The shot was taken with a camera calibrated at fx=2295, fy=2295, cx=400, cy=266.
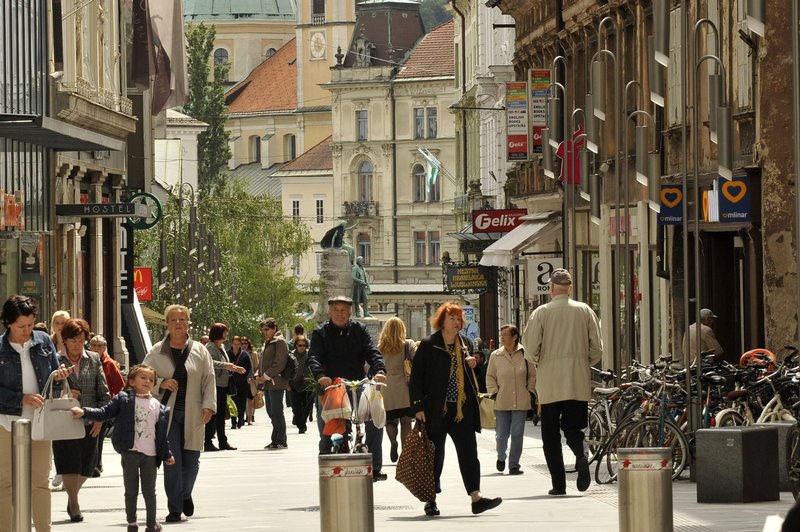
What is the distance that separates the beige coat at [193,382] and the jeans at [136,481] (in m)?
1.18

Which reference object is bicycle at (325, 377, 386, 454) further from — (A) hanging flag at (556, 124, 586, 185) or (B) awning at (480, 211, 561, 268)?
(B) awning at (480, 211, 561, 268)

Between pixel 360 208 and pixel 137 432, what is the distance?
434 feet

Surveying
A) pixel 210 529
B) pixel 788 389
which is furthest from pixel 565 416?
pixel 210 529

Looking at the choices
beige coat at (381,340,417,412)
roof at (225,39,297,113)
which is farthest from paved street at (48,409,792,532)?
roof at (225,39,297,113)

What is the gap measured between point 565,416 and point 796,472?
257cm

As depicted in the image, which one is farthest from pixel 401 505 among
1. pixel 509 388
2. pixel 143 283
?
pixel 143 283

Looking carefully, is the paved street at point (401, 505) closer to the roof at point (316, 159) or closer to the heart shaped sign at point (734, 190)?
the heart shaped sign at point (734, 190)

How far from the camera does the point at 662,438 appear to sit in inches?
792

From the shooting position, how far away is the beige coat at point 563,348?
19.5 meters

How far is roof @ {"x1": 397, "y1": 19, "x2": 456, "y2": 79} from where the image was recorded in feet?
464

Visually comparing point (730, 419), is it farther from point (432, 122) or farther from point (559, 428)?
point (432, 122)

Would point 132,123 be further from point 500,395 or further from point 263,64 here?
point 263,64

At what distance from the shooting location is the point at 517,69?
178ft

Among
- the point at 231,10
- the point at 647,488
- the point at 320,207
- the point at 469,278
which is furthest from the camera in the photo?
the point at 231,10
